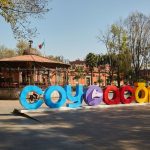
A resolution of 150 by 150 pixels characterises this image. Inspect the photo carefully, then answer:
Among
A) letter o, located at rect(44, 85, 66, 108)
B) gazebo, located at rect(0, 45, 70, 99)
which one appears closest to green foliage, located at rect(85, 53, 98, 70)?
gazebo, located at rect(0, 45, 70, 99)

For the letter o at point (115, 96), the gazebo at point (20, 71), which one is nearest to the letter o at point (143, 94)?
the letter o at point (115, 96)

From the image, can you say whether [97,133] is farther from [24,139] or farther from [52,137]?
[24,139]

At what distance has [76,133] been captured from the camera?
12.4 metres

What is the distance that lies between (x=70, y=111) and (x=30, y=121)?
431 centimetres

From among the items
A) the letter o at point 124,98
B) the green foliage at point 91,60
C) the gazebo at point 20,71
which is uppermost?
the green foliage at point 91,60

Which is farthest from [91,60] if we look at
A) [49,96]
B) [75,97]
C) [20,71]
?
[49,96]

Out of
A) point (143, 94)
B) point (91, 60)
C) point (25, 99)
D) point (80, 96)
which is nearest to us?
point (25, 99)

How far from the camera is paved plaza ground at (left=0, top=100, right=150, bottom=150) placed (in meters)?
10.3

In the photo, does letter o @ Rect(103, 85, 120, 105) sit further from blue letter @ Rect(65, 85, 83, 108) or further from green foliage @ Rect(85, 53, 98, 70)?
green foliage @ Rect(85, 53, 98, 70)

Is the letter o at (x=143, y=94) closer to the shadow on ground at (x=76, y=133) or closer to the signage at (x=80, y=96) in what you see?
the signage at (x=80, y=96)

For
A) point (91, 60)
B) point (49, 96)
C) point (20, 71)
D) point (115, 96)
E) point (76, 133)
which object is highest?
point (91, 60)

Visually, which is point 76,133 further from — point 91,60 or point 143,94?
point 91,60

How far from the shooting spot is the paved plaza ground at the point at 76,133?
33.7 feet

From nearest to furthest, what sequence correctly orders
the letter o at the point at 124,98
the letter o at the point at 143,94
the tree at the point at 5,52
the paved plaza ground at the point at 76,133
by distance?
the paved plaza ground at the point at 76,133 < the letter o at the point at 124,98 < the letter o at the point at 143,94 < the tree at the point at 5,52
